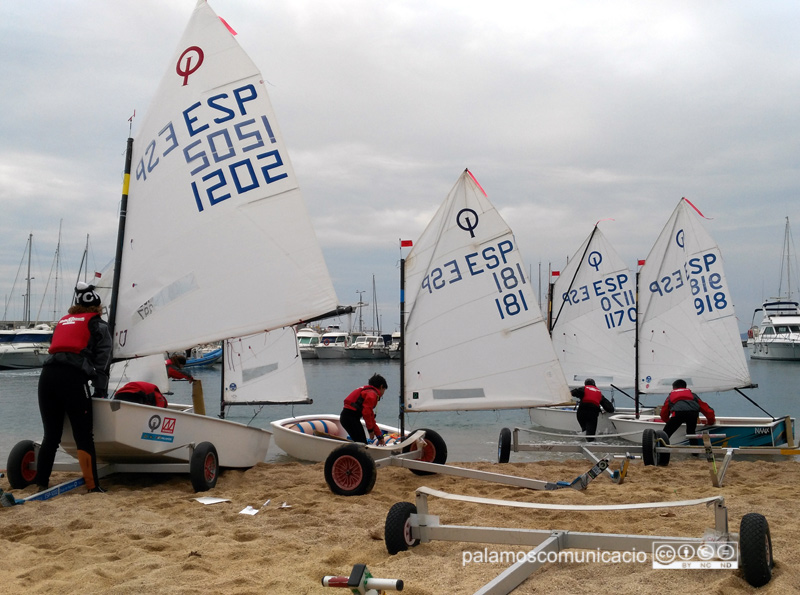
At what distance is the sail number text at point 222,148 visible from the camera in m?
7.25

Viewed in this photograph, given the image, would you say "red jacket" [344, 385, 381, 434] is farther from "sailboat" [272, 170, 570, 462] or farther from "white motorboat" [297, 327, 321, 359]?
"white motorboat" [297, 327, 321, 359]

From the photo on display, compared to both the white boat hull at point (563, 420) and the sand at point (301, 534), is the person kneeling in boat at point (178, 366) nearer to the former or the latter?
the sand at point (301, 534)

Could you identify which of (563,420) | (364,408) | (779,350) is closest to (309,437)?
(364,408)

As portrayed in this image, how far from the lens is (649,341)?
1650 cm

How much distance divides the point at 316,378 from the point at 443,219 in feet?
125

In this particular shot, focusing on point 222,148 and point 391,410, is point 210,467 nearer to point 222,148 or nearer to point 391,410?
point 222,148

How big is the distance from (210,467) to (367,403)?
6.85 feet

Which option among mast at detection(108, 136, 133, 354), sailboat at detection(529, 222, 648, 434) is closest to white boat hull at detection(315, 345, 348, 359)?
sailboat at detection(529, 222, 648, 434)

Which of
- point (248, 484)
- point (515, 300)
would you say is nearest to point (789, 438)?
point (515, 300)

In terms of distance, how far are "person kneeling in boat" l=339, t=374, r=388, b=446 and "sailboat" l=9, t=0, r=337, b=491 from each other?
1.60 metres

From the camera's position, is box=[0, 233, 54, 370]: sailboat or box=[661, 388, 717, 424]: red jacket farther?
box=[0, 233, 54, 370]: sailboat

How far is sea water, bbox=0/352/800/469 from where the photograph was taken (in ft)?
50.4

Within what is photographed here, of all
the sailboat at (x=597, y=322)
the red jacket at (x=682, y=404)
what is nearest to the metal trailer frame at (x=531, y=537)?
the red jacket at (x=682, y=404)

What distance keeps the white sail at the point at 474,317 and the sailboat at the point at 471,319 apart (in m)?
0.01
